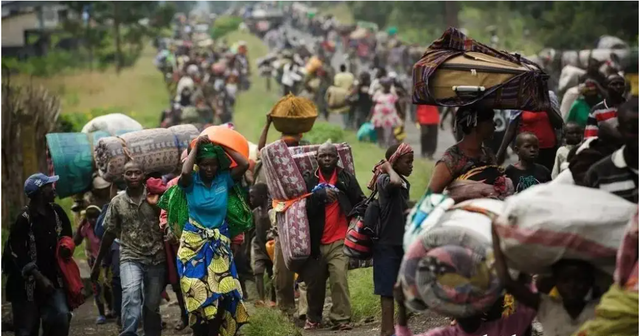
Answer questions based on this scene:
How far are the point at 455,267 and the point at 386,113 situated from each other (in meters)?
16.8

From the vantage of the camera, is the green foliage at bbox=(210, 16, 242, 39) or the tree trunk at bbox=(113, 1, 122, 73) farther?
the green foliage at bbox=(210, 16, 242, 39)

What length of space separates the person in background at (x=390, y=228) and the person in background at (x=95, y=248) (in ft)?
12.3

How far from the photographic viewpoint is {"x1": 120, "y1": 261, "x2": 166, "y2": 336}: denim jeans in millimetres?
10414

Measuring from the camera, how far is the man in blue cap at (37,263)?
10164 millimetres

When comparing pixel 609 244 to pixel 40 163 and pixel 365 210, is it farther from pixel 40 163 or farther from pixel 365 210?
pixel 40 163

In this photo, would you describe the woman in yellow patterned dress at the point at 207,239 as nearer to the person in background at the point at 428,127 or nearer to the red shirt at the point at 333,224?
the red shirt at the point at 333,224

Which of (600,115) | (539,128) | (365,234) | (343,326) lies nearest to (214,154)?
(365,234)

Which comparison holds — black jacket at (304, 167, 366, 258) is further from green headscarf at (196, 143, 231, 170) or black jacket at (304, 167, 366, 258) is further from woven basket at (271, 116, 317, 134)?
woven basket at (271, 116, 317, 134)

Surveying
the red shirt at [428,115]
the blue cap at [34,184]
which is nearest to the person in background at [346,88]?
the red shirt at [428,115]

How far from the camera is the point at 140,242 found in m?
10.6

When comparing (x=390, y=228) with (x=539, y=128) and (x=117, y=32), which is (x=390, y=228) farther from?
(x=117, y=32)

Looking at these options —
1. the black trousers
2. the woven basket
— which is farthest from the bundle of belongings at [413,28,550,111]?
the black trousers

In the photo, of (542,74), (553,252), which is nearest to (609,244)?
(553,252)

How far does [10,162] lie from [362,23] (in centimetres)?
5101
